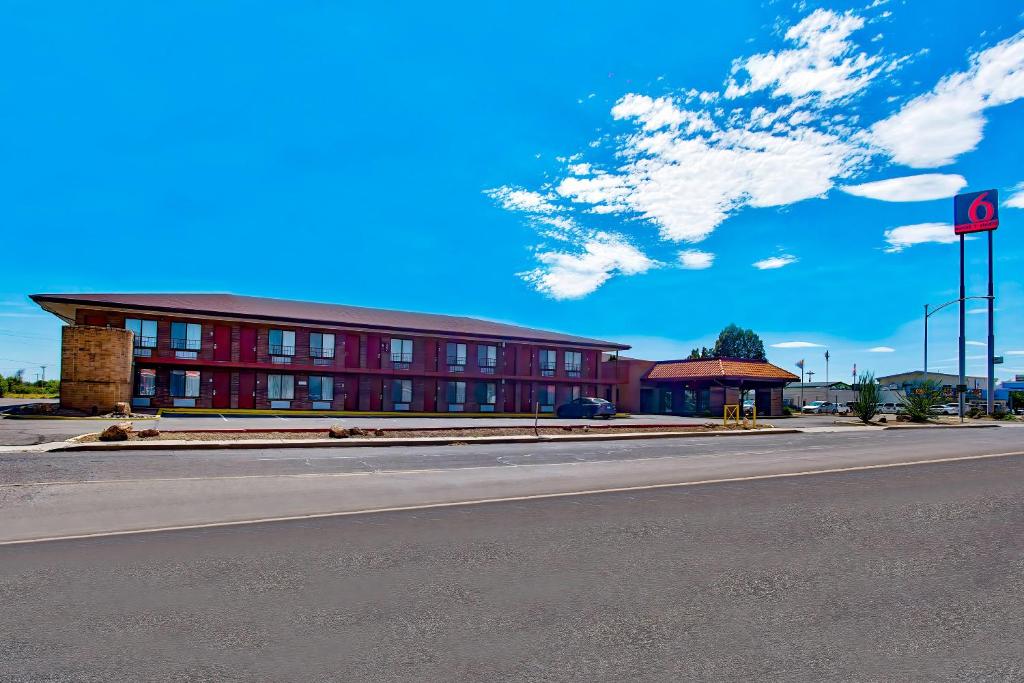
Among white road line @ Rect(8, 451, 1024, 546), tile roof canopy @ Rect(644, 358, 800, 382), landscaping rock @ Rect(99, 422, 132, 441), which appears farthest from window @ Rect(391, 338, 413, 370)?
white road line @ Rect(8, 451, 1024, 546)

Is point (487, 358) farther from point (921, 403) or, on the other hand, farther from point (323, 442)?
point (323, 442)

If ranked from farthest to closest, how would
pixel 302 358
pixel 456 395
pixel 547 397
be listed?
pixel 547 397, pixel 456 395, pixel 302 358

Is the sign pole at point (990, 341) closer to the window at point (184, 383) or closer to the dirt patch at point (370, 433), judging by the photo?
the dirt patch at point (370, 433)

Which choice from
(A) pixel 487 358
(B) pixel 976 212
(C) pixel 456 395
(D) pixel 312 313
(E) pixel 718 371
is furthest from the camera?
(B) pixel 976 212

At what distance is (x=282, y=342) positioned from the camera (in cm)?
4206

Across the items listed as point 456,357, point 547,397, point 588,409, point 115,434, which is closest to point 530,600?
point 115,434

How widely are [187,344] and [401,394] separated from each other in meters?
14.2

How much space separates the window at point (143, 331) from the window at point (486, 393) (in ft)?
71.4

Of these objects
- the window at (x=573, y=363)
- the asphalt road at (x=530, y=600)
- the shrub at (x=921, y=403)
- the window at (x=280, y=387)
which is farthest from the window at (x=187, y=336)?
the shrub at (x=921, y=403)

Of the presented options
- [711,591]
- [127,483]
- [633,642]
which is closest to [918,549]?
[711,591]

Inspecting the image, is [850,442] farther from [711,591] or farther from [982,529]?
[711,591]

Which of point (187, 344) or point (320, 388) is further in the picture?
point (320, 388)

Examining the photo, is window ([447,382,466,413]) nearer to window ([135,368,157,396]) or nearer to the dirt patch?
window ([135,368,157,396])

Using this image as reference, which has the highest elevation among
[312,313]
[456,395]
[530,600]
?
[312,313]
